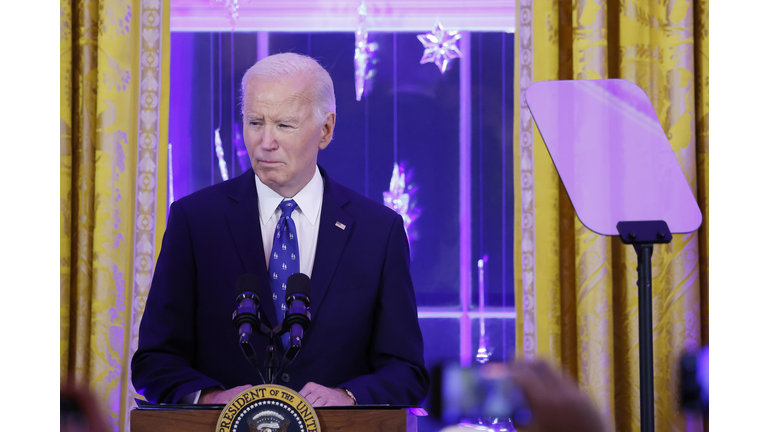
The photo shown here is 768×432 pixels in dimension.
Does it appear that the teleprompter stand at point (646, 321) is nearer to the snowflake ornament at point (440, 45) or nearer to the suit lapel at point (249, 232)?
the suit lapel at point (249, 232)

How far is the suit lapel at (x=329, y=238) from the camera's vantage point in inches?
72.5

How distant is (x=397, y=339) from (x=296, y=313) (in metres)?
0.74

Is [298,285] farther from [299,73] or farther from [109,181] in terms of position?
[109,181]

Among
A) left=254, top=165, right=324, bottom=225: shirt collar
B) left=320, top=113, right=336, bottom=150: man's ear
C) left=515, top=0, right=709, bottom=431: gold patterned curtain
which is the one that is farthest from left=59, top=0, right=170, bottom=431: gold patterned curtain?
left=515, top=0, right=709, bottom=431: gold patterned curtain

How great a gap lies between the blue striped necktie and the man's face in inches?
4.9

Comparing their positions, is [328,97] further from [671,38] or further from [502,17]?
[671,38]

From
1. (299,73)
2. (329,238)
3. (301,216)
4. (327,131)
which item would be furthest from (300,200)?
(299,73)

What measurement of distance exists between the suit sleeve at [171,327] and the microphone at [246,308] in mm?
579

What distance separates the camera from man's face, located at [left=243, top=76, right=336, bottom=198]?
1991 mm

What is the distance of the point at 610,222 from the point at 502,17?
1.32 meters

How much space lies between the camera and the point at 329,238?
6.28 feet

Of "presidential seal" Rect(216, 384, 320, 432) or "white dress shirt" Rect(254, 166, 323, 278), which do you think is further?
"white dress shirt" Rect(254, 166, 323, 278)

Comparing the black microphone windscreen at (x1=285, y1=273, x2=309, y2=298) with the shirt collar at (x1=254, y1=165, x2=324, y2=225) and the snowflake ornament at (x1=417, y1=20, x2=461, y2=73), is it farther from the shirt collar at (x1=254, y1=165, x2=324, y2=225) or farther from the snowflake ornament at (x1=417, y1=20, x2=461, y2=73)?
the snowflake ornament at (x1=417, y1=20, x2=461, y2=73)

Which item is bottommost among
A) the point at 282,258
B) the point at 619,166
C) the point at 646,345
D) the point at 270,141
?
the point at 646,345
